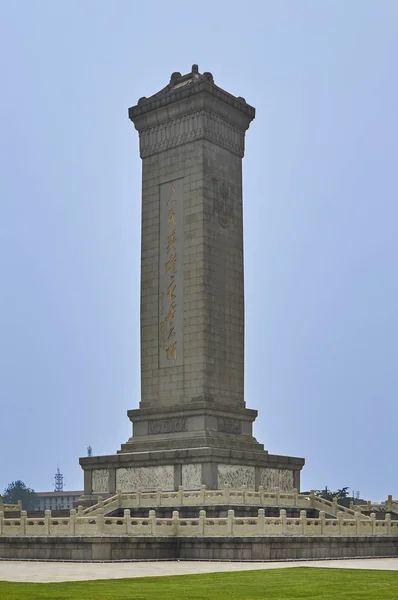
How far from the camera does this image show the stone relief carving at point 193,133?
144 feet

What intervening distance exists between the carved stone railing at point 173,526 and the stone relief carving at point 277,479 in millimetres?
9785

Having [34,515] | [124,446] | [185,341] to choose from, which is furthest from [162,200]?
[34,515]

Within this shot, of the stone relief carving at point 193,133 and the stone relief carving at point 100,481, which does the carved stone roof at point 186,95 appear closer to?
the stone relief carving at point 193,133

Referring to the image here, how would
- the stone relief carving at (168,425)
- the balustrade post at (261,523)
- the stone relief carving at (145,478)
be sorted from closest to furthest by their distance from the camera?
1. the balustrade post at (261,523)
2. the stone relief carving at (145,478)
3. the stone relief carving at (168,425)

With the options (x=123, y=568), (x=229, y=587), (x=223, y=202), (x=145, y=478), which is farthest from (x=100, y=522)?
(x=223, y=202)

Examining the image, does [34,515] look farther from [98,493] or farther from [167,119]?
[167,119]

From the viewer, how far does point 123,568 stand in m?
24.8

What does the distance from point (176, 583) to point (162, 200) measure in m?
27.2

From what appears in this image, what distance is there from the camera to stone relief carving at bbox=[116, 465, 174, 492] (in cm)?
3994

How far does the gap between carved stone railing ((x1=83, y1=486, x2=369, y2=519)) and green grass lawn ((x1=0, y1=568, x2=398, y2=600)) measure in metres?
11.8

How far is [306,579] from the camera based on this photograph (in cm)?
2033

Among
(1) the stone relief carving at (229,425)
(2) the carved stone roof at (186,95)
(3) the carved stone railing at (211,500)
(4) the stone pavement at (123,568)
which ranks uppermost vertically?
(2) the carved stone roof at (186,95)

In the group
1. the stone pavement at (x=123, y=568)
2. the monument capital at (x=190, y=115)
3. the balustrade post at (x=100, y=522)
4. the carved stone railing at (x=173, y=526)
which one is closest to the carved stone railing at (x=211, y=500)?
the carved stone railing at (x=173, y=526)

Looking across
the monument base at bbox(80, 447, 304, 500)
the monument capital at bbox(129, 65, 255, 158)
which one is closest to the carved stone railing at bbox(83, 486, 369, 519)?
the monument base at bbox(80, 447, 304, 500)
